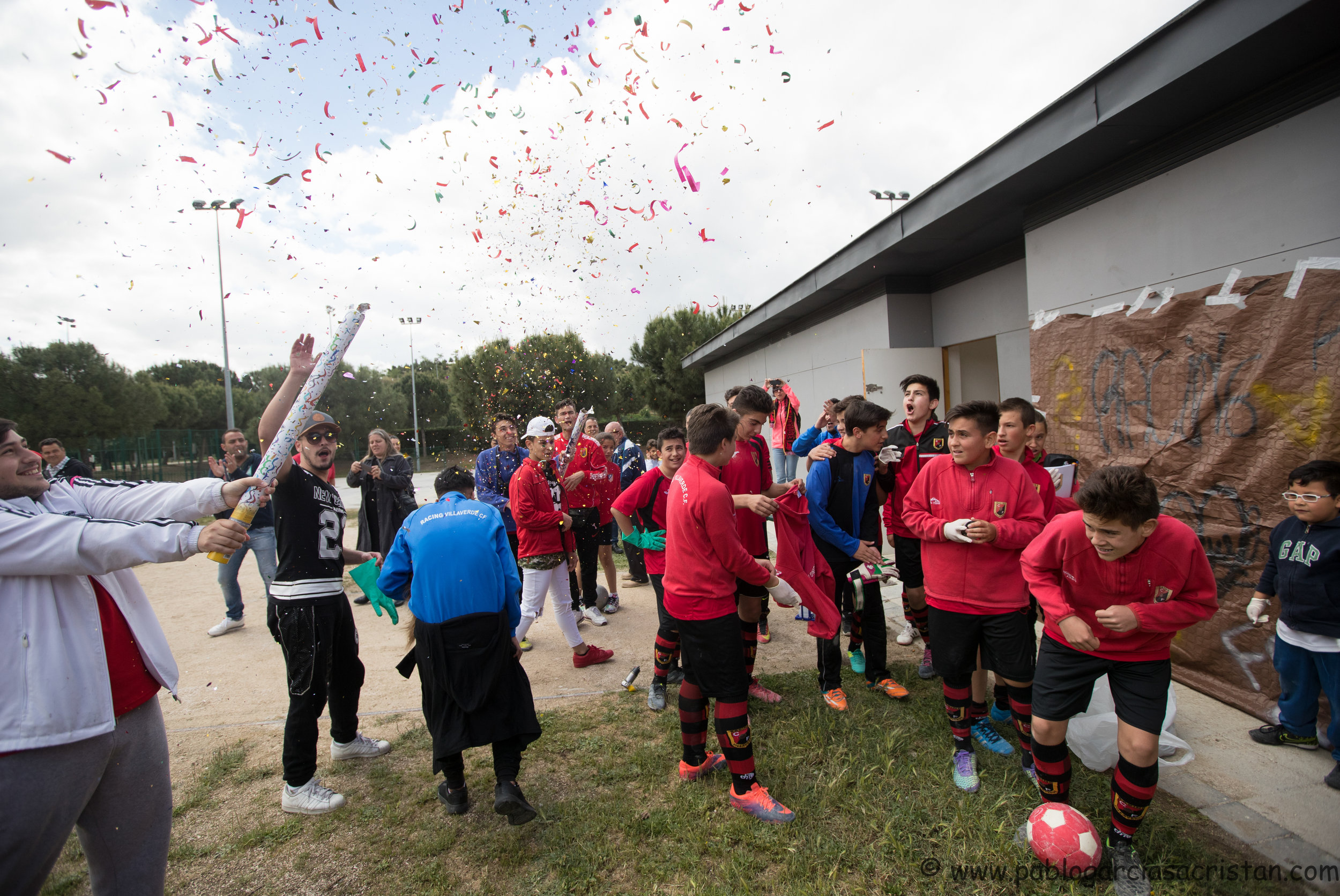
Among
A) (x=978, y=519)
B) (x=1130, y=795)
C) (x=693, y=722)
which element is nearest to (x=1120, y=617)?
(x=1130, y=795)

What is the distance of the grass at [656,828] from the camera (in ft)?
8.43

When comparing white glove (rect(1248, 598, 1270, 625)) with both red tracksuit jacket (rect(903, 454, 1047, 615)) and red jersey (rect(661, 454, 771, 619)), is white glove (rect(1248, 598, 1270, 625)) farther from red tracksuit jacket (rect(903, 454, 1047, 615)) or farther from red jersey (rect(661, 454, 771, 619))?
red jersey (rect(661, 454, 771, 619))

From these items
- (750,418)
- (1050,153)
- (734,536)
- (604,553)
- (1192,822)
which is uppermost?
(1050,153)

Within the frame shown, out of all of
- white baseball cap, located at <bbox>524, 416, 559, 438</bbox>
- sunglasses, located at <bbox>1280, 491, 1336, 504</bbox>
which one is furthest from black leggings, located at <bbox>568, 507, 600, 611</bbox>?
sunglasses, located at <bbox>1280, 491, 1336, 504</bbox>

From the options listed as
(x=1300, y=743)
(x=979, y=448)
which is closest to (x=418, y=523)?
(x=979, y=448)

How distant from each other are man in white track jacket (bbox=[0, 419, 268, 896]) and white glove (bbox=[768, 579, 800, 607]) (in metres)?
2.50

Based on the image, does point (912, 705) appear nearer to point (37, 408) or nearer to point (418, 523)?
point (418, 523)

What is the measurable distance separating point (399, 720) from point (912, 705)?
3.59 meters

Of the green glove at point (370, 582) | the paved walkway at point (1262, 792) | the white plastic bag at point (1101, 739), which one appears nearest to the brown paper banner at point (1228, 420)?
the paved walkway at point (1262, 792)

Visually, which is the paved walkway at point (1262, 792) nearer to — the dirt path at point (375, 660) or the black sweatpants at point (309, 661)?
the dirt path at point (375, 660)

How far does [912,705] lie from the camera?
393 cm

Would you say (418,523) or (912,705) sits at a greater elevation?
(418,523)

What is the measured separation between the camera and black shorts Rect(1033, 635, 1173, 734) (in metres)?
2.42

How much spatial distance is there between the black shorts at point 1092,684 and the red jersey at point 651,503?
235cm
